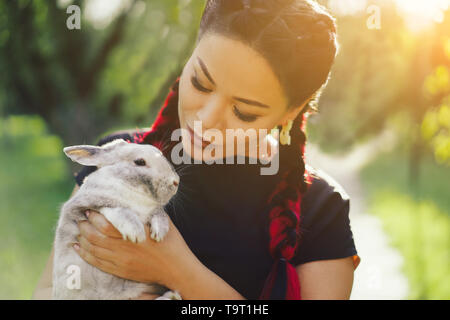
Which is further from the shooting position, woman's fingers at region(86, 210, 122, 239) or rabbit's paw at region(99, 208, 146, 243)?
woman's fingers at region(86, 210, 122, 239)

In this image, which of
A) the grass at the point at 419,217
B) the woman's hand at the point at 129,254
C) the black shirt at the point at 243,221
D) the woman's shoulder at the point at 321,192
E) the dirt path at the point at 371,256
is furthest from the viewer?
the grass at the point at 419,217

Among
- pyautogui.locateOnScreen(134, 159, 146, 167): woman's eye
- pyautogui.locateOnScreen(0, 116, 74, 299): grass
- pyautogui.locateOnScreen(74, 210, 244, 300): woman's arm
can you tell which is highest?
pyautogui.locateOnScreen(134, 159, 146, 167): woman's eye

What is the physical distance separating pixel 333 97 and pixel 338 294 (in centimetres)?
1586

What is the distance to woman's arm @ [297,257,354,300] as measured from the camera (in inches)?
92.7

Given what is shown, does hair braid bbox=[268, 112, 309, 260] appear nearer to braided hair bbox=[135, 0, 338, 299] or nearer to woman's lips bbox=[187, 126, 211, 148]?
braided hair bbox=[135, 0, 338, 299]

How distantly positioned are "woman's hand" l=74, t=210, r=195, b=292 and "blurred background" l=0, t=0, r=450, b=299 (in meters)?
1.66

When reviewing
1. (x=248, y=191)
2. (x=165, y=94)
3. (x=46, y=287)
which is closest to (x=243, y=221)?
(x=248, y=191)

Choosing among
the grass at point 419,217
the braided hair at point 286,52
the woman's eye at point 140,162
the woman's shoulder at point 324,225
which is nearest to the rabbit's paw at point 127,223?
the woman's eye at point 140,162

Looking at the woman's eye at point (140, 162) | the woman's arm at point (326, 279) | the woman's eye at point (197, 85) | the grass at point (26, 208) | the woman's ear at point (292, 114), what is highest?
the woman's eye at point (197, 85)

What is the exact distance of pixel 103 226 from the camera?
7.14ft

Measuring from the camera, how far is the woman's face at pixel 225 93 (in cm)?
219

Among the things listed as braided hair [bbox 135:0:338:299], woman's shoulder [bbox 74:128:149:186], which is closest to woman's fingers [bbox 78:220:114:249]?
woman's shoulder [bbox 74:128:149:186]

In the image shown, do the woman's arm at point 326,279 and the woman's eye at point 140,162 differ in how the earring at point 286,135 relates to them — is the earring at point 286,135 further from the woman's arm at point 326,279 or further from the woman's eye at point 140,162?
the woman's eye at point 140,162

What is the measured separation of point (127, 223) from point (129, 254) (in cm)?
19
